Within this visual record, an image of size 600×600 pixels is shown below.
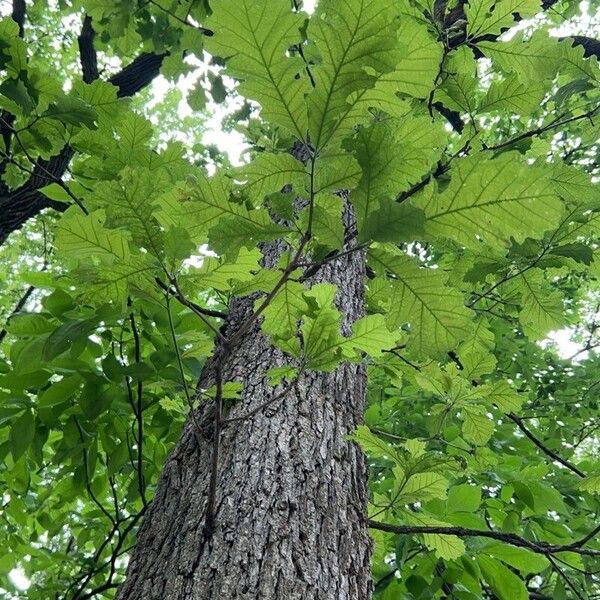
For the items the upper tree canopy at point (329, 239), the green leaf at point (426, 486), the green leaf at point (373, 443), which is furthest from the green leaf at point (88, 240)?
the green leaf at point (426, 486)

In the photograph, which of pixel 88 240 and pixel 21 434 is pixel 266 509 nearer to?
pixel 88 240

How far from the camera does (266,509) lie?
0.94 m

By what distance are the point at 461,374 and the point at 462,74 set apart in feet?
2.57

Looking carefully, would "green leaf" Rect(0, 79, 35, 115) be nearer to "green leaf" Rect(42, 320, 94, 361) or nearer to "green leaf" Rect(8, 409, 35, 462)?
"green leaf" Rect(42, 320, 94, 361)

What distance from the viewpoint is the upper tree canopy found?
2.01 ft

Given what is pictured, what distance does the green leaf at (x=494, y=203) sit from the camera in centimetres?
59

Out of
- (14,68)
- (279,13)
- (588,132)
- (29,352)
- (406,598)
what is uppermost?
(588,132)

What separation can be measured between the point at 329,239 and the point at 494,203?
0.70 feet

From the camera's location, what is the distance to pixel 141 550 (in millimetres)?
965

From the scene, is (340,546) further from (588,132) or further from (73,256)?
(588,132)

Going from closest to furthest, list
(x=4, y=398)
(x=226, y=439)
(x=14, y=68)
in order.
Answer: (x=226, y=439), (x=14, y=68), (x=4, y=398)

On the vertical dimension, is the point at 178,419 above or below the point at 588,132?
below

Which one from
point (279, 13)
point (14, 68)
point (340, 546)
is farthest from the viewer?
point (14, 68)

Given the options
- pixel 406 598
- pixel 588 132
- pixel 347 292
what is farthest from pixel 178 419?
pixel 588 132
